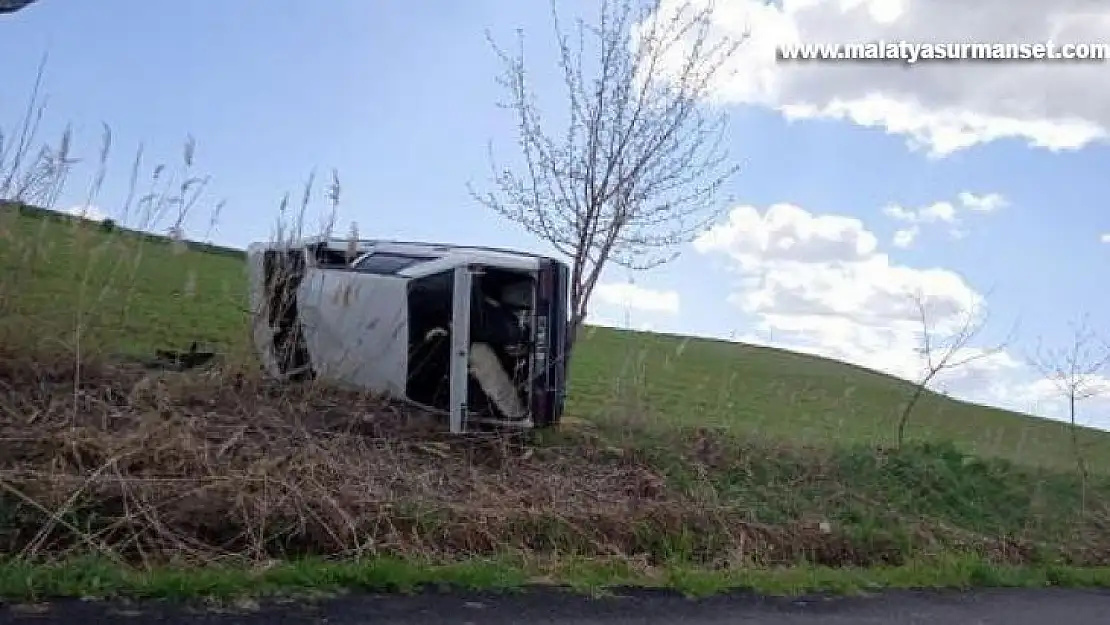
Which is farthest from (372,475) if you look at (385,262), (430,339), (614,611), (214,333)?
(214,333)

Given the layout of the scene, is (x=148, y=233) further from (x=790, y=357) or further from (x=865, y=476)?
(x=790, y=357)

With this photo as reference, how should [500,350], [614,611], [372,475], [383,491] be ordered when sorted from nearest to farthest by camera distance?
[614,611]
[383,491]
[372,475]
[500,350]

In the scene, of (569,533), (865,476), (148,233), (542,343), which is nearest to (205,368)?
(148,233)

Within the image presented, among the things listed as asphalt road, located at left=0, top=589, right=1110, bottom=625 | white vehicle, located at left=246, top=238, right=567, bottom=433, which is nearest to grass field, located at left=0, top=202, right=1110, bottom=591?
white vehicle, located at left=246, top=238, right=567, bottom=433

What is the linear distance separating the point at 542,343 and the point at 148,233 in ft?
12.3

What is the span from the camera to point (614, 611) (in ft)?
22.8

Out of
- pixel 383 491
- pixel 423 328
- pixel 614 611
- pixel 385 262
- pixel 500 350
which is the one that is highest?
pixel 385 262

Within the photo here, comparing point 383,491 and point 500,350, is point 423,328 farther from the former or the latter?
point 383,491

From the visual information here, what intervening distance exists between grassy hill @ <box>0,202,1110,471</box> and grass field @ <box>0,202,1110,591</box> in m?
0.03

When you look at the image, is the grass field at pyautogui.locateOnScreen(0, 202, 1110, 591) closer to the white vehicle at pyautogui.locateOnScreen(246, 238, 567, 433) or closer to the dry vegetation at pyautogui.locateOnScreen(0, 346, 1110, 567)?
the dry vegetation at pyautogui.locateOnScreen(0, 346, 1110, 567)

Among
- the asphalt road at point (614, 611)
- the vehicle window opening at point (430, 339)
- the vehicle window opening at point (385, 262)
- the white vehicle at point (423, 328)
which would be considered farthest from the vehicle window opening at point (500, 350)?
the asphalt road at point (614, 611)

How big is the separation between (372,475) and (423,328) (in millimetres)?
2154

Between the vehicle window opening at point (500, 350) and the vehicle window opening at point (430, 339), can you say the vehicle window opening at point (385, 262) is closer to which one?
the vehicle window opening at point (430, 339)

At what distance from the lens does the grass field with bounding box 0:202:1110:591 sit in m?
7.43
